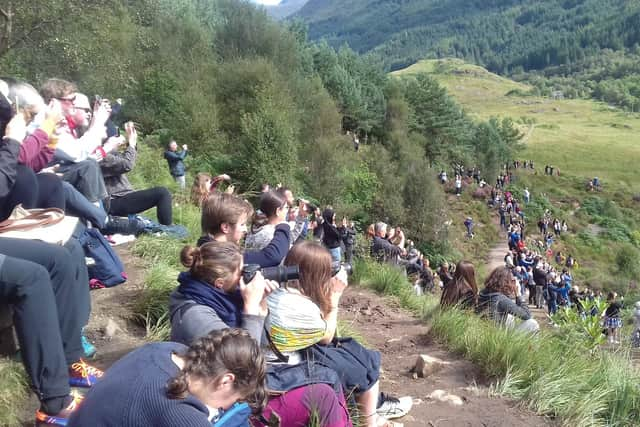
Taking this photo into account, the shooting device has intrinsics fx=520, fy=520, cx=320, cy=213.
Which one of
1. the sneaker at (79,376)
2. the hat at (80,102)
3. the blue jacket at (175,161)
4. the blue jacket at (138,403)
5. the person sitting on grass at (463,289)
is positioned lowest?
the person sitting on grass at (463,289)

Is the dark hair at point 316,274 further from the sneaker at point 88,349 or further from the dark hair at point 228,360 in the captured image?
the sneaker at point 88,349

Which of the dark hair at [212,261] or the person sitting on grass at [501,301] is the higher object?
the dark hair at [212,261]

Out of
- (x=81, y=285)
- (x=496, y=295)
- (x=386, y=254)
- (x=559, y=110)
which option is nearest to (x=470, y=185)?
(x=386, y=254)

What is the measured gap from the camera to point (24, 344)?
2.50m

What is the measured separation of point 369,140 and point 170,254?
141 ft

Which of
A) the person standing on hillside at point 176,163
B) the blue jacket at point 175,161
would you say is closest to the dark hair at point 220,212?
the person standing on hillside at point 176,163

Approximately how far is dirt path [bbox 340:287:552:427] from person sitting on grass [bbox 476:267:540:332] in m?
0.72

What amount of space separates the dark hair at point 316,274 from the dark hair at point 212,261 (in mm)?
418

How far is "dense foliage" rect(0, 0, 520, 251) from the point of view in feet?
54.1

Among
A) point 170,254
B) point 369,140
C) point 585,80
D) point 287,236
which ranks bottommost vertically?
point 585,80

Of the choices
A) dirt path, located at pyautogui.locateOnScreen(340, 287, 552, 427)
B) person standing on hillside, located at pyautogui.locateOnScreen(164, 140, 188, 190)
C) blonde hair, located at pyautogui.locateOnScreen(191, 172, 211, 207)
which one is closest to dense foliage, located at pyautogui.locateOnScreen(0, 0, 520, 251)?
person standing on hillside, located at pyautogui.locateOnScreen(164, 140, 188, 190)

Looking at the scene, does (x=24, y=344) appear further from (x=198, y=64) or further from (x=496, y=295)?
(x=198, y=64)

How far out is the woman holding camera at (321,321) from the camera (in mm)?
2889

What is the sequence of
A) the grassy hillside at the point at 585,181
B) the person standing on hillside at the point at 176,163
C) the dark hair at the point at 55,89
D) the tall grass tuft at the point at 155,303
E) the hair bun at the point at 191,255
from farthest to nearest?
the grassy hillside at the point at 585,181, the person standing on hillside at the point at 176,163, the tall grass tuft at the point at 155,303, the dark hair at the point at 55,89, the hair bun at the point at 191,255
